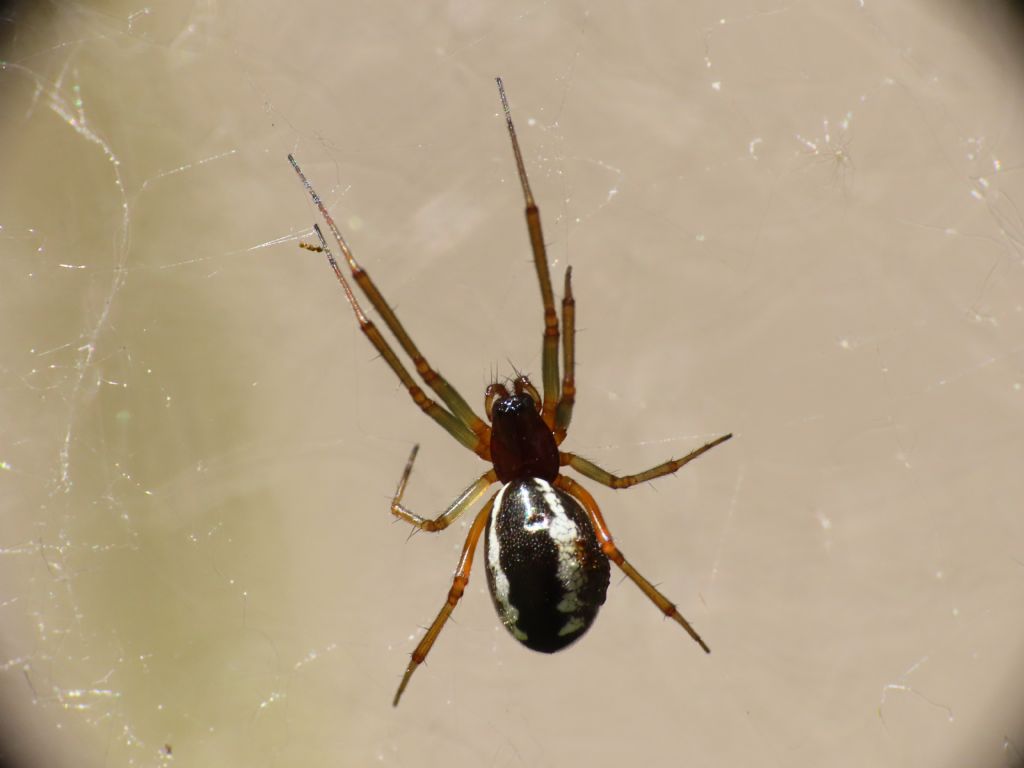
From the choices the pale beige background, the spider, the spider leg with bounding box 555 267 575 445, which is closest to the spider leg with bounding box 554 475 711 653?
the spider

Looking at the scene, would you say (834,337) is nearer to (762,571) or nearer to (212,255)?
(762,571)

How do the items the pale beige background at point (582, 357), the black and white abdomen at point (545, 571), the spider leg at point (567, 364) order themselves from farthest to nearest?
the pale beige background at point (582, 357), the spider leg at point (567, 364), the black and white abdomen at point (545, 571)

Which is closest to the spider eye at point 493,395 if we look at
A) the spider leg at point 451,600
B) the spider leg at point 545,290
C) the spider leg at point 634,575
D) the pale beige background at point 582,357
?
the spider leg at point 545,290

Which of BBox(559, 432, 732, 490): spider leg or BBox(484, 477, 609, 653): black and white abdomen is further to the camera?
BBox(559, 432, 732, 490): spider leg

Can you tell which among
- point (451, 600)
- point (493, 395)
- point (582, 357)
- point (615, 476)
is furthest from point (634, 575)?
point (582, 357)

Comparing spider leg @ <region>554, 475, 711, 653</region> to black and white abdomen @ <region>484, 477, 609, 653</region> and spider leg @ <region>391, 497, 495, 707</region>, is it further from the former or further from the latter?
spider leg @ <region>391, 497, 495, 707</region>

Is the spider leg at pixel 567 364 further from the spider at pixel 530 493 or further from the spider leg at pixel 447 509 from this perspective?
the spider leg at pixel 447 509
